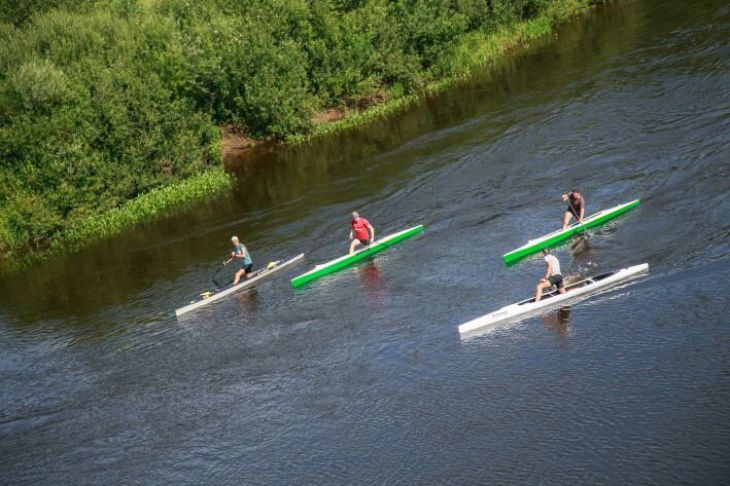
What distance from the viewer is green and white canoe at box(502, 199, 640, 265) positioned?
30028 mm

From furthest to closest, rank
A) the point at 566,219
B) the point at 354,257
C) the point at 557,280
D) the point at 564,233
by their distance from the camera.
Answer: the point at 354,257, the point at 566,219, the point at 564,233, the point at 557,280

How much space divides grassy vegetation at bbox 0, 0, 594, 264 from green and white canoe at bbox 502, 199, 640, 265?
25.5 m

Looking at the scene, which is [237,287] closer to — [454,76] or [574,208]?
[574,208]

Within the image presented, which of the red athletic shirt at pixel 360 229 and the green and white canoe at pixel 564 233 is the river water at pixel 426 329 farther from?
the red athletic shirt at pixel 360 229

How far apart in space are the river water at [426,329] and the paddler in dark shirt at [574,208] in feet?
3.28

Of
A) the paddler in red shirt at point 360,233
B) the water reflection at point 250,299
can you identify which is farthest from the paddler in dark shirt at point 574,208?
the water reflection at point 250,299

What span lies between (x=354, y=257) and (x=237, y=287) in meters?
4.69

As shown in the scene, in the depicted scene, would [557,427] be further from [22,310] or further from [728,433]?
[22,310]

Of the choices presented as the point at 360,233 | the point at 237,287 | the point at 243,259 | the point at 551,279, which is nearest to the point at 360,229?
the point at 360,233

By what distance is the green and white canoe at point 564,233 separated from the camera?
30028mm

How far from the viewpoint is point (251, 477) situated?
849 inches

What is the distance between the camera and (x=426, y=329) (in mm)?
26516

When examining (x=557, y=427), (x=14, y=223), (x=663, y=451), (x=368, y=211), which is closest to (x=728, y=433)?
(x=663, y=451)

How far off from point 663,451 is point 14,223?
38677 mm
